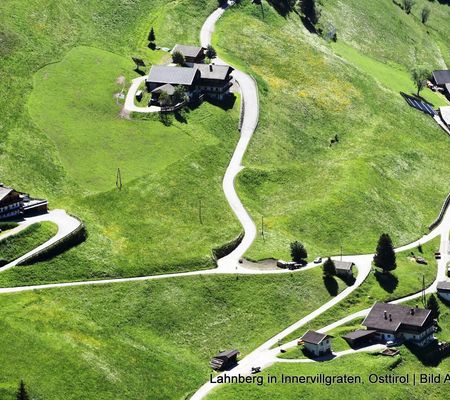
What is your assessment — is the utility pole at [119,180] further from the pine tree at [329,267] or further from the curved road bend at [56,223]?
the pine tree at [329,267]

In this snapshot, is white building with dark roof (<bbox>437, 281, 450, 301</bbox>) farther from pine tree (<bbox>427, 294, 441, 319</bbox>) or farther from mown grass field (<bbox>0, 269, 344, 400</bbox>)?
mown grass field (<bbox>0, 269, 344, 400</bbox>)

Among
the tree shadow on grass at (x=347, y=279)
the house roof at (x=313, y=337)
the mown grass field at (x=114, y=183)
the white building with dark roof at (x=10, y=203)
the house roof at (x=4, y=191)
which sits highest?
the house roof at (x=4, y=191)

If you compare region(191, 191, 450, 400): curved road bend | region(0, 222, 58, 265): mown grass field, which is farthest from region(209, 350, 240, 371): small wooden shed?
region(0, 222, 58, 265): mown grass field

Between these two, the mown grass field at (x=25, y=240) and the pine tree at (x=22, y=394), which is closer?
the pine tree at (x=22, y=394)

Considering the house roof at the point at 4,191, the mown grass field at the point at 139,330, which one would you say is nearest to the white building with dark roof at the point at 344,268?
the mown grass field at the point at 139,330

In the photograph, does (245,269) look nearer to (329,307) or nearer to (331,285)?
(331,285)

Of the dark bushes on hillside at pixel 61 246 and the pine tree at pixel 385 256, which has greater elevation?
the dark bushes on hillside at pixel 61 246

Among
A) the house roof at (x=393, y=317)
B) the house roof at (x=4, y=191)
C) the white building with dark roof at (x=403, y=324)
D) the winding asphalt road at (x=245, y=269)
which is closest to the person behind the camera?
the winding asphalt road at (x=245, y=269)
